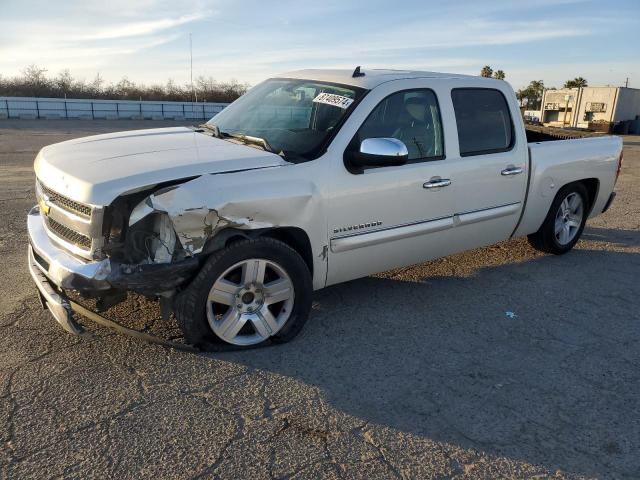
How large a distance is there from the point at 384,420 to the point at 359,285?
2.01 meters

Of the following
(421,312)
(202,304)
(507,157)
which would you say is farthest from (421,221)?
(202,304)

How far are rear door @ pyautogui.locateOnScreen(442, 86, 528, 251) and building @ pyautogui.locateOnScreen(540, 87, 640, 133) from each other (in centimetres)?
3871

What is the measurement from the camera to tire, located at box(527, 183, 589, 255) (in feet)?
19.0

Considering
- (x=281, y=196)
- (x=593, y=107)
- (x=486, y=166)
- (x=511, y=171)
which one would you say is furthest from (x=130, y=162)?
(x=593, y=107)

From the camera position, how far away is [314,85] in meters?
4.46

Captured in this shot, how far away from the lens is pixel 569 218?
6.09 m

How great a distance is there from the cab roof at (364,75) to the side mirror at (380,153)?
0.60 m

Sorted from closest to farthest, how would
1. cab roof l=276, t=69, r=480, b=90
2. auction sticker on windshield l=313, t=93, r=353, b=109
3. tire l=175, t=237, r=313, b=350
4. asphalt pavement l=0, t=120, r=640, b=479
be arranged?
asphalt pavement l=0, t=120, r=640, b=479 → tire l=175, t=237, r=313, b=350 → auction sticker on windshield l=313, t=93, r=353, b=109 → cab roof l=276, t=69, r=480, b=90

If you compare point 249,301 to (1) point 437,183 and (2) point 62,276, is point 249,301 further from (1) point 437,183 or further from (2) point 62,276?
(1) point 437,183

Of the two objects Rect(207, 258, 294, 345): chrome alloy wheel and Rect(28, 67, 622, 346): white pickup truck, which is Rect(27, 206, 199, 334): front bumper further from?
Rect(207, 258, 294, 345): chrome alloy wheel

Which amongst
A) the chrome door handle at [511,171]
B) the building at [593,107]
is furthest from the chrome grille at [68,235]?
the building at [593,107]

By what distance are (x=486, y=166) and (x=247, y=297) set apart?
2.45 meters

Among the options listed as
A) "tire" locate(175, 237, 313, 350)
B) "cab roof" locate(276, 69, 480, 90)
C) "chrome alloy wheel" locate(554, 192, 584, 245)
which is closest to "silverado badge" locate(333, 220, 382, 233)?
"tire" locate(175, 237, 313, 350)

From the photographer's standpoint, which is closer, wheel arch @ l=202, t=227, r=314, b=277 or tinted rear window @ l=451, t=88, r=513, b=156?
wheel arch @ l=202, t=227, r=314, b=277
